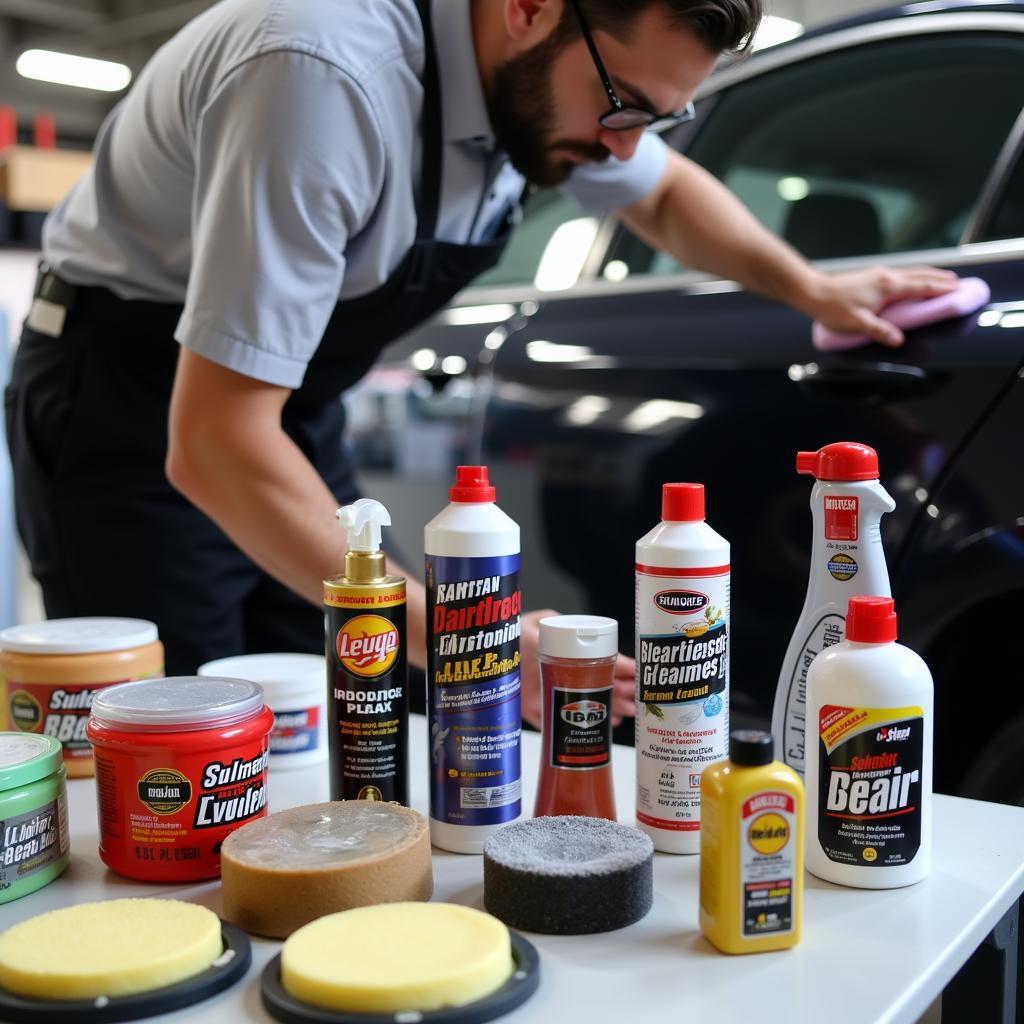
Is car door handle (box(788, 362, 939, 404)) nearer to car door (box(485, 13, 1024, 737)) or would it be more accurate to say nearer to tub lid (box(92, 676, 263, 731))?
car door (box(485, 13, 1024, 737))

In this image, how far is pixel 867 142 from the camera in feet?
6.06

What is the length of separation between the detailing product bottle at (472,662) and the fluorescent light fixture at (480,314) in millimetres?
1103

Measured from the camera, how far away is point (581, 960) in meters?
0.72

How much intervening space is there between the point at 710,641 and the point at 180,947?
0.44 meters

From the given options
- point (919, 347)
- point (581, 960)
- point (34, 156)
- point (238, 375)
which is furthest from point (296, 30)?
point (34, 156)

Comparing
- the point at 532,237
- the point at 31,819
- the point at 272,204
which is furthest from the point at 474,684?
the point at 532,237

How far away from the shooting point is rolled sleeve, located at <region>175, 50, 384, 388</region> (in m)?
1.17


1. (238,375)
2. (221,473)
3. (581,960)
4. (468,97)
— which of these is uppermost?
(468,97)

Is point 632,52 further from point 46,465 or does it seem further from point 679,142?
point 46,465

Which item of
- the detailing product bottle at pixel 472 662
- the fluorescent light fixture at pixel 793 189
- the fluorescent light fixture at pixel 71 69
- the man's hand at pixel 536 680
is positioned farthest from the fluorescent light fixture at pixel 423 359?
the fluorescent light fixture at pixel 71 69

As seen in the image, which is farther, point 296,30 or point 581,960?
point 296,30

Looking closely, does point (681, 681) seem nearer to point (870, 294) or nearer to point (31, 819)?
point (31, 819)

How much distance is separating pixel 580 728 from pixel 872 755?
0.23 m

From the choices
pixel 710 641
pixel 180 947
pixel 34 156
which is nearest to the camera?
pixel 180 947
